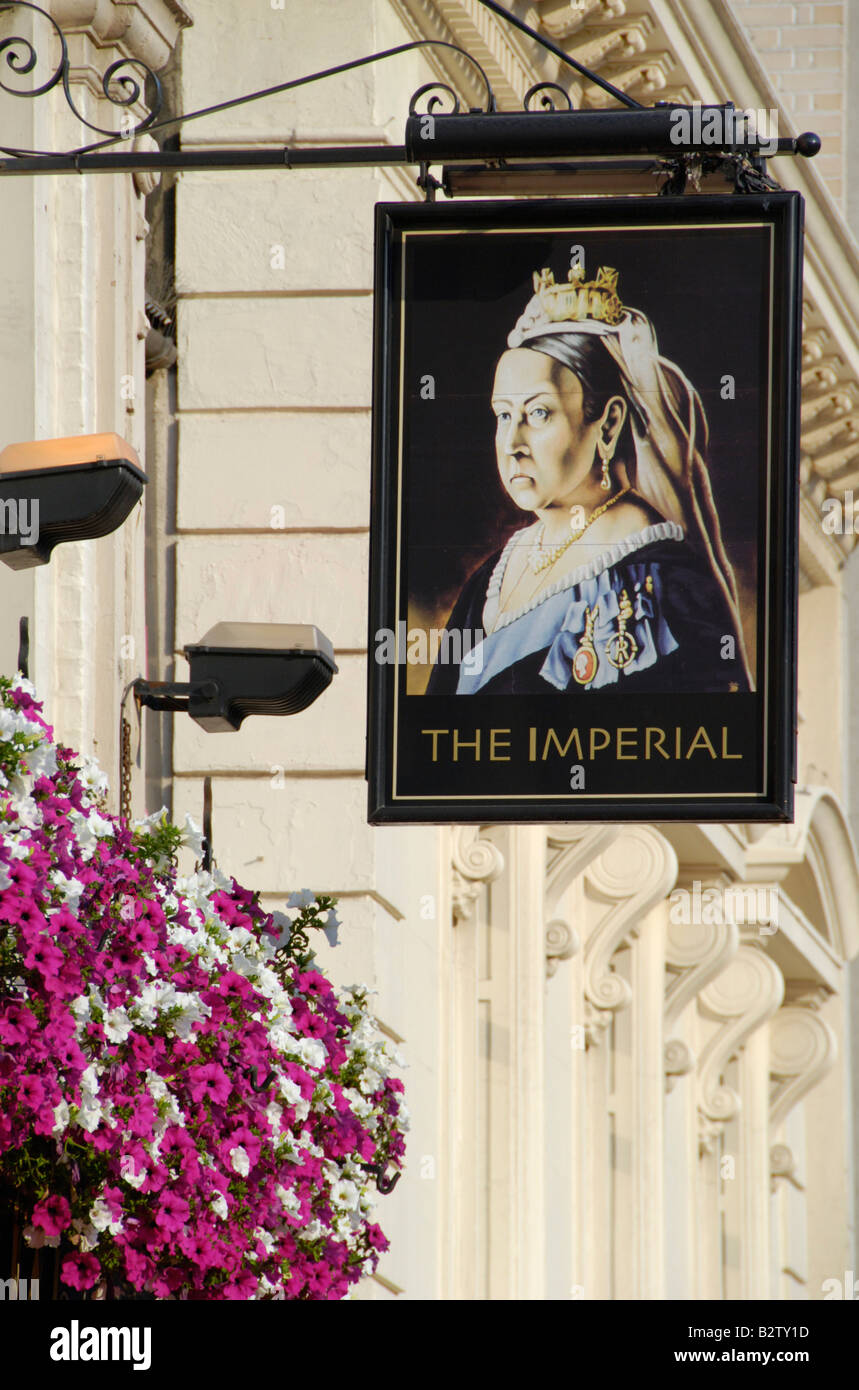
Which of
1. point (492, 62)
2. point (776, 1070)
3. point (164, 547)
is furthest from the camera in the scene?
point (776, 1070)

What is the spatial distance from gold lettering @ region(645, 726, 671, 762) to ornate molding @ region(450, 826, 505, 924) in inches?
171

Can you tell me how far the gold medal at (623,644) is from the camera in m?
8.14

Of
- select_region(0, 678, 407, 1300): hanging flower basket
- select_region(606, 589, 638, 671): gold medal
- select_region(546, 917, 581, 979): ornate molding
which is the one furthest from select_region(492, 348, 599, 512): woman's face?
select_region(546, 917, 581, 979): ornate molding

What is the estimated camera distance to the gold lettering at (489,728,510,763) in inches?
323

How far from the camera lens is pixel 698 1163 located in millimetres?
18750

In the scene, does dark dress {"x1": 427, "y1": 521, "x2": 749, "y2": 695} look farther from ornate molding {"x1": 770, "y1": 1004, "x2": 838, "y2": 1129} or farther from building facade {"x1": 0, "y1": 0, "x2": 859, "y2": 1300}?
ornate molding {"x1": 770, "y1": 1004, "x2": 838, "y2": 1129}

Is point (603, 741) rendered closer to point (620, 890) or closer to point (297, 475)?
point (297, 475)

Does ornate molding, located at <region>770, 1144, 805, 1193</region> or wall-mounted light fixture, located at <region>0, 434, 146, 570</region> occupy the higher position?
wall-mounted light fixture, located at <region>0, 434, 146, 570</region>

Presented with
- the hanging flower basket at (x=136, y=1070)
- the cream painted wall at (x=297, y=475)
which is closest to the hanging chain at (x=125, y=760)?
the cream painted wall at (x=297, y=475)

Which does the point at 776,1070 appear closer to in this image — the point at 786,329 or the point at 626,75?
the point at 626,75

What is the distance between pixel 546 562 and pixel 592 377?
2.00 feet

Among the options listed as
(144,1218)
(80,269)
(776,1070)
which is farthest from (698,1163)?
(144,1218)

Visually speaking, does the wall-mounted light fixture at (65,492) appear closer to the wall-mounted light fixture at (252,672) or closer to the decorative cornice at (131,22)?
the wall-mounted light fixture at (252,672)

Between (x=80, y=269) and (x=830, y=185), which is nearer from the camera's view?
(x=80, y=269)
